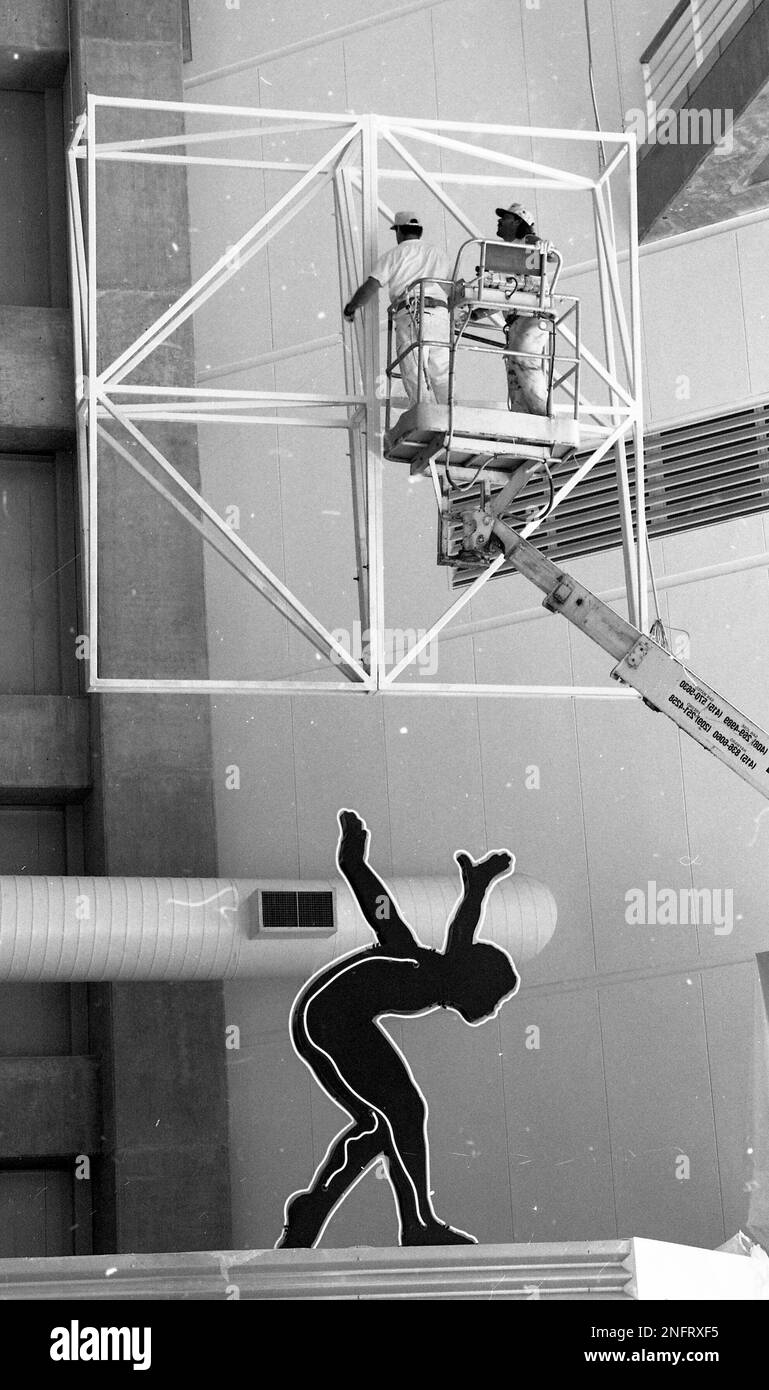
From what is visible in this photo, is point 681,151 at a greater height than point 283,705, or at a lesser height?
greater

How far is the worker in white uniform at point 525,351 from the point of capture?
48.3 ft

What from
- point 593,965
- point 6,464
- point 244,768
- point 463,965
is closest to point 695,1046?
point 593,965

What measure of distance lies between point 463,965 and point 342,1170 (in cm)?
197

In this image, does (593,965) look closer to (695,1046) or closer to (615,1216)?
(695,1046)

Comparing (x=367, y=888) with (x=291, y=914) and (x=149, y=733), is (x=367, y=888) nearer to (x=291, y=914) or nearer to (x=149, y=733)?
(x=291, y=914)

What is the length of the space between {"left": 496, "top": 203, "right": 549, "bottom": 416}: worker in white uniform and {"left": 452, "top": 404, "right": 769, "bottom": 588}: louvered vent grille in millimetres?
4317

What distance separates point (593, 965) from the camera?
18.5 m

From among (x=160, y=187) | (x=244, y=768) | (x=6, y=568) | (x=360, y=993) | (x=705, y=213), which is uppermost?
(x=160, y=187)

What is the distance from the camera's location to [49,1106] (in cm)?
1944

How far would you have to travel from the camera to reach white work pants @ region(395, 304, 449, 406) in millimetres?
14961

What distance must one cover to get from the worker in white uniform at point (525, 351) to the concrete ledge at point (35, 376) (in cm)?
807

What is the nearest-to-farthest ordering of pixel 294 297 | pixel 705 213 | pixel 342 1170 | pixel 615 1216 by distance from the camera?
1. pixel 342 1170
2. pixel 615 1216
3. pixel 705 213
4. pixel 294 297

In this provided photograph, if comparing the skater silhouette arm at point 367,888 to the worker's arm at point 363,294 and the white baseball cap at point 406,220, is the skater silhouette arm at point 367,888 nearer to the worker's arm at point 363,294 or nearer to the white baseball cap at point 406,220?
the worker's arm at point 363,294

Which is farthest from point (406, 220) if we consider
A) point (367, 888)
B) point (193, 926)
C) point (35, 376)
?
point (193, 926)
